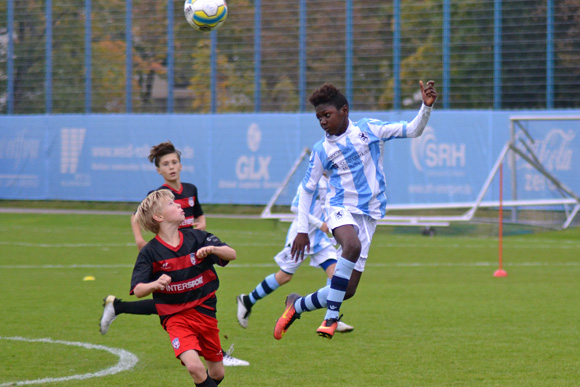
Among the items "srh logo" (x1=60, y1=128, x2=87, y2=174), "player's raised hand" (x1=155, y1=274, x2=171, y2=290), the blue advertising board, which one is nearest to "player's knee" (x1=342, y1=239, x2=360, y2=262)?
"player's raised hand" (x1=155, y1=274, x2=171, y2=290)

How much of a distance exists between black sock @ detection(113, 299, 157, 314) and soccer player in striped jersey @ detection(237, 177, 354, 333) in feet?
5.35

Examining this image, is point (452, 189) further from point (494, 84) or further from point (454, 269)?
point (454, 269)

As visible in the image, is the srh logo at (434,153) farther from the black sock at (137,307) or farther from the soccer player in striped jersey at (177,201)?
the black sock at (137,307)

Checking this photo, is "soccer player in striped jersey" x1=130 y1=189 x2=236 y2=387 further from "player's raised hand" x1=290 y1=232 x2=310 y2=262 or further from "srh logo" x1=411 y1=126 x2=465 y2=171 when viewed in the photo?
"srh logo" x1=411 y1=126 x2=465 y2=171

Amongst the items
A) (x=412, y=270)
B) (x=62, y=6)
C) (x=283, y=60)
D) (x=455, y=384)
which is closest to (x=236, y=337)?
(x=455, y=384)

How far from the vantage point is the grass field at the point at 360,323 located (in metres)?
6.91

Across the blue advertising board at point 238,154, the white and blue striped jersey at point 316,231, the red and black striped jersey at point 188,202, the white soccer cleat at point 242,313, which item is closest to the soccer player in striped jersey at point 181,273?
the red and black striped jersey at point 188,202

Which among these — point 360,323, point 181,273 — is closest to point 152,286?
point 181,273

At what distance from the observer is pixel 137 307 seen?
7266mm

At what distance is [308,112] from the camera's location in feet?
82.8

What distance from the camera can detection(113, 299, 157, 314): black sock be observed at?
23.6ft

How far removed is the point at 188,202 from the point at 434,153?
15992 millimetres

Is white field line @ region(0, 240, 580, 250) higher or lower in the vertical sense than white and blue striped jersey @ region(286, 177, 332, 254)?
lower

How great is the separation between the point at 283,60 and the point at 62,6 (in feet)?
25.6
